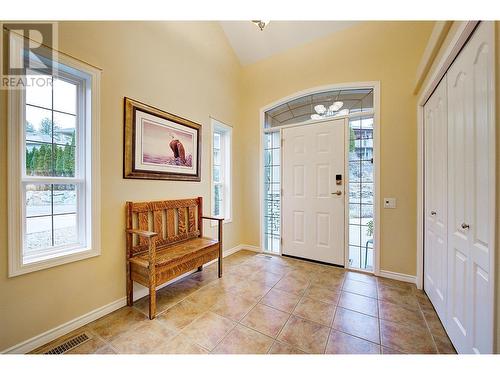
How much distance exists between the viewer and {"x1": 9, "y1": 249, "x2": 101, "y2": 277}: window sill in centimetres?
138

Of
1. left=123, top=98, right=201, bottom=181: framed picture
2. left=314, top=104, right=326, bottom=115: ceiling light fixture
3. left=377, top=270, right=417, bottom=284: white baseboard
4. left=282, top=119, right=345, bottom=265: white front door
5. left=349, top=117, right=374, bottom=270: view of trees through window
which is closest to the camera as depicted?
left=123, top=98, right=201, bottom=181: framed picture

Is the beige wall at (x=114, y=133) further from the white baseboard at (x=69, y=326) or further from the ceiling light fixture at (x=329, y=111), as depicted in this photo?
the ceiling light fixture at (x=329, y=111)

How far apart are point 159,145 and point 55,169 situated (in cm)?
92

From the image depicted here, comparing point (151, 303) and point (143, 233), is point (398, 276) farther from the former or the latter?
point (143, 233)

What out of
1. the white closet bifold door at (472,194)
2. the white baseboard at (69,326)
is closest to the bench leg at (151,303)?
the white baseboard at (69,326)

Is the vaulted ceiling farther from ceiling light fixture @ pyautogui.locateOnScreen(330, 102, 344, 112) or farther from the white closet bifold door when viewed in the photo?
the white closet bifold door

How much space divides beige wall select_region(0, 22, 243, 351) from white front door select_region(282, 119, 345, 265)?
4.38ft

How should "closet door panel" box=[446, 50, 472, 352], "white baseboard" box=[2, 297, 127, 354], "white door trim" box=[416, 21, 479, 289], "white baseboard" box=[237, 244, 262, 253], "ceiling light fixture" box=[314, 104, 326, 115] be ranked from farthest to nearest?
"white baseboard" box=[237, 244, 262, 253] < "ceiling light fixture" box=[314, 104, 326, 115] < "white door trim" box=[416, 21, 479, 289] < "white baseboard" box=[2, 297, 127, 354] < "closet door panel" box=[446, 50, 472, 352]

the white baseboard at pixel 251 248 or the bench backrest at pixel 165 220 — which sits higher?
the bench backrest at pixel 165 220

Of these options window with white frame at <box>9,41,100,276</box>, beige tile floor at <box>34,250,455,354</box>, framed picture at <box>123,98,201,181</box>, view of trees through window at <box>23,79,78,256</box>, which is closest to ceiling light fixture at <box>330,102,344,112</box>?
framed picture at <box>123,98,201,181</box>

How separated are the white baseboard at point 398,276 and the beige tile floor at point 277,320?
0.33 ft

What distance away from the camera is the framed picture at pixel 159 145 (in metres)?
2.01
